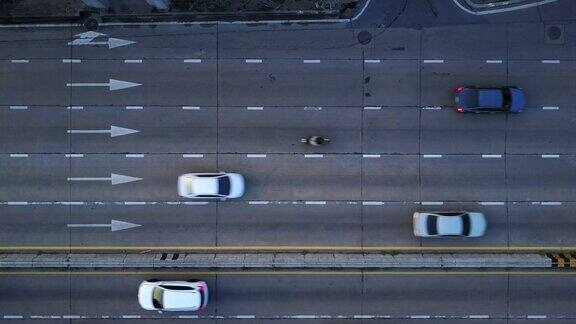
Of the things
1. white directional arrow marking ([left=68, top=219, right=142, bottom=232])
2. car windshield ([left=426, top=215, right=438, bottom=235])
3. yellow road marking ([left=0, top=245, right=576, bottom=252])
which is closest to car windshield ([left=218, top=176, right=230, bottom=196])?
yellow road marking ([left=0, top=245, right=576, bottom=252])

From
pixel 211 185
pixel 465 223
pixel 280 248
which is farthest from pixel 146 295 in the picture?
pixel 465 223

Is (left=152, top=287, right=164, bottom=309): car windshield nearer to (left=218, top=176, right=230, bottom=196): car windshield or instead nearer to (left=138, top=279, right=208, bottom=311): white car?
(left=138, top=279, right=208, bottom=311): white car

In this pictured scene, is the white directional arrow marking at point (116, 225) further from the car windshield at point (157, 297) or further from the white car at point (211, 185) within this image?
the car windshield at point (157, 297)

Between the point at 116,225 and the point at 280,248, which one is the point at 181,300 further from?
the point at 280,248

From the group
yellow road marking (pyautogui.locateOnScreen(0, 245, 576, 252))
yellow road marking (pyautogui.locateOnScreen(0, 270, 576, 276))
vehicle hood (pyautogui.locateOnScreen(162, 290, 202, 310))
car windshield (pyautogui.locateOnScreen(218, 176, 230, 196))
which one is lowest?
vehicle hood (pyautogui.locateOnScreen(162, 290, 202, 310))

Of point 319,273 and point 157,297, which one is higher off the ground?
point 319,273

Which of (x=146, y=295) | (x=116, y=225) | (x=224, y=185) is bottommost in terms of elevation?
(x=146, y=295)
